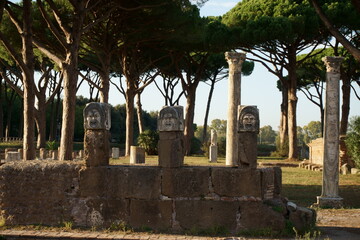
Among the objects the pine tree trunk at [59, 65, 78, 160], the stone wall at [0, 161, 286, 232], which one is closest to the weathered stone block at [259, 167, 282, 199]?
the stone wall at [0, 161, 286, 232]

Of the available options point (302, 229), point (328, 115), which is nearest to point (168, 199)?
point (302, 229)

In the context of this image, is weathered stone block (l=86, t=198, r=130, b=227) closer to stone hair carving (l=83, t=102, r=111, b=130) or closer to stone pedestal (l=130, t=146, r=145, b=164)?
stone hair carving (l=83, t=102, r=111, b=130)

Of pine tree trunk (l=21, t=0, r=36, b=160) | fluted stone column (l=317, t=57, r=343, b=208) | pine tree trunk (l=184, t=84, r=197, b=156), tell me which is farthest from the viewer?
pine tree trunk (l=184, t=84, r=197, b=156)

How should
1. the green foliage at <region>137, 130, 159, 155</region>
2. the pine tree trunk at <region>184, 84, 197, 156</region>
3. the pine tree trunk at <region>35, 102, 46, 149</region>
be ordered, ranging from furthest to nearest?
the pine tree trunk at <region>184, 84, 197, 156</region> < the green foliage at <region>137, 130, 159, 155</region> < the pine tree trunk at <region>35, 102, 46, 149</region>

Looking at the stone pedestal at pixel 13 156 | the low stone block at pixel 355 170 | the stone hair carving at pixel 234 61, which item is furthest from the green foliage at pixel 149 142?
the stone hair carving at pixel 234 61

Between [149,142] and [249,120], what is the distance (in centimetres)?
1912

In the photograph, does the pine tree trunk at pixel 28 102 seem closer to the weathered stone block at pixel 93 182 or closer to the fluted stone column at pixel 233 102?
the weathered stone block at pixel 93 182

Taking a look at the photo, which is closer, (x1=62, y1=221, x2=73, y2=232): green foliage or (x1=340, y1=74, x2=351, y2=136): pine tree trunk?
(x1=62, y1=221, x2=73, y2=232): green foliage

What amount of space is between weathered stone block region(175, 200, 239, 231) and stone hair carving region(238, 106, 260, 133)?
3.48ft

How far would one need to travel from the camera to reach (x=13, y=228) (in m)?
7.06

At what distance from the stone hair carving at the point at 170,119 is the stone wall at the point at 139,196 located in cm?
59

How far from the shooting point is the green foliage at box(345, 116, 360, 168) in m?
16.8

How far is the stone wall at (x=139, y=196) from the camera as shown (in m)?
7.06

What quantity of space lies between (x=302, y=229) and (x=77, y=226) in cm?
318
